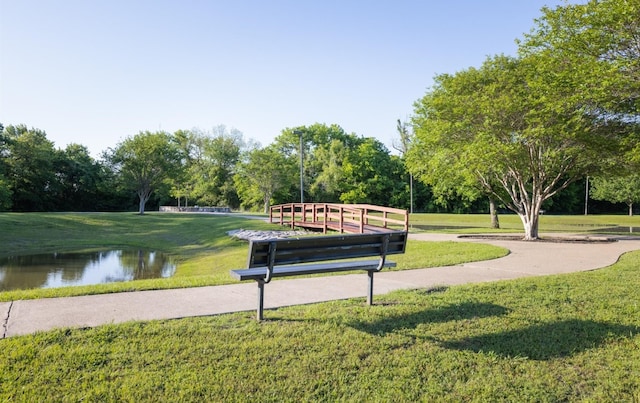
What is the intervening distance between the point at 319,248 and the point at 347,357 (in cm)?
162

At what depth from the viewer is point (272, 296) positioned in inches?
235

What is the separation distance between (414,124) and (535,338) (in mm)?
19017

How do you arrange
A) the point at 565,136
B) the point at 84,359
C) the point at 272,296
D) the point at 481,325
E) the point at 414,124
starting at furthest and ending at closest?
1. the point at 414,124
2. the point at 565,136
3. the point at 272,296
4. the point at 481,325
5. the point at 84,359

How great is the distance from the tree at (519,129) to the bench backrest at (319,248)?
934 cm

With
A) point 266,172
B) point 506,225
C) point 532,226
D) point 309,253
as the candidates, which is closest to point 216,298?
point 309,253

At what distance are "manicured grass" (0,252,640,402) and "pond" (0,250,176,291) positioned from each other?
8862mm

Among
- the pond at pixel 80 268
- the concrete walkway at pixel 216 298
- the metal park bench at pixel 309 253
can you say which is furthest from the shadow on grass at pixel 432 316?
the pond at pixel 80 268

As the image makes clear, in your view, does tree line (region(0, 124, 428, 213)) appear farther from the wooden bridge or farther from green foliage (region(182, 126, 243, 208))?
the wooden bridge

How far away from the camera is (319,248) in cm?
520

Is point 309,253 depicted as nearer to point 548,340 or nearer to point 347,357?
point 347,357

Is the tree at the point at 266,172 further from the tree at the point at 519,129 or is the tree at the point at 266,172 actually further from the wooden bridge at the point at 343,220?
the tree at the point at 519,129

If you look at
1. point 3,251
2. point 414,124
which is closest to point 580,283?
point 414,124

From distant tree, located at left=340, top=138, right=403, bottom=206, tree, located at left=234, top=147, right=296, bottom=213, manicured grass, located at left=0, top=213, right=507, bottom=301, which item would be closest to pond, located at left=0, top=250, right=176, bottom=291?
manicured grass, located at left=0, top=213, right=507, bottom=301

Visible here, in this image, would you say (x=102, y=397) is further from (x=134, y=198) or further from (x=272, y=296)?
(x=134, y=198)
